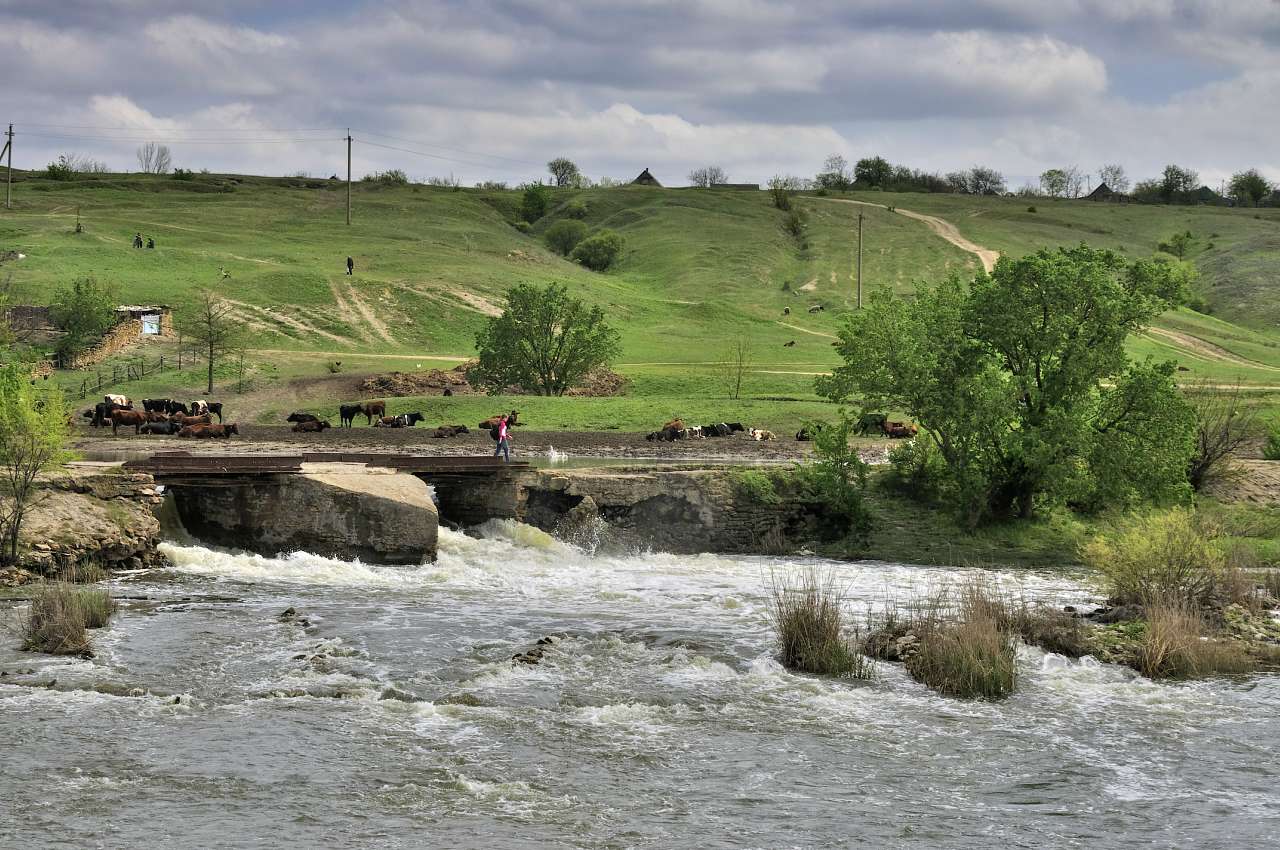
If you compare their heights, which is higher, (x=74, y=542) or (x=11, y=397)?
(x=11, y=397)

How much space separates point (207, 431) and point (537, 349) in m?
19.6

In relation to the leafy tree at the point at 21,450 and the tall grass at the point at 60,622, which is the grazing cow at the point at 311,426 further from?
the tall grass at the point at 60,622

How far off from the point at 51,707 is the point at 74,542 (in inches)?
411

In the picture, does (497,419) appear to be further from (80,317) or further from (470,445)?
(80,317)

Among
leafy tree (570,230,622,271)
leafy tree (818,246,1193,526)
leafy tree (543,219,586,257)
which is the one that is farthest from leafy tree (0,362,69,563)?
leafy tree (543,219,586,257)

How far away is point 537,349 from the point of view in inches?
2549

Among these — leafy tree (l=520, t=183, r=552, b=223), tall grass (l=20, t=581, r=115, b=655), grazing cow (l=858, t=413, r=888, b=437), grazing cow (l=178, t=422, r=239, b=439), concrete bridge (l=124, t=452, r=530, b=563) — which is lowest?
tall grass (l=20, t=581, r=115, b=655)

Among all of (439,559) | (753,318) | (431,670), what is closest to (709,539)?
(439,559)

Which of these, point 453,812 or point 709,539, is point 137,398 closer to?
point 709,539

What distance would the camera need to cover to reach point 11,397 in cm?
2795

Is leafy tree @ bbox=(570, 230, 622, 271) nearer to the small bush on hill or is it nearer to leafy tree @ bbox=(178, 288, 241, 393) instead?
leafy tree @ bbox=(178, 288, 241, 393)

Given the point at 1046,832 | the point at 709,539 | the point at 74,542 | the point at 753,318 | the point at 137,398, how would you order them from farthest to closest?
the point at 753,318 → the point at 137,398 → the point at 709,539 → the point at 74,542 → the point at 1046,832

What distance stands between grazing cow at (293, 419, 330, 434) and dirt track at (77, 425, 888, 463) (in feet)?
1.42

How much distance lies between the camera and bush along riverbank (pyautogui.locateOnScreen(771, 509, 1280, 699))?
20141 mm
